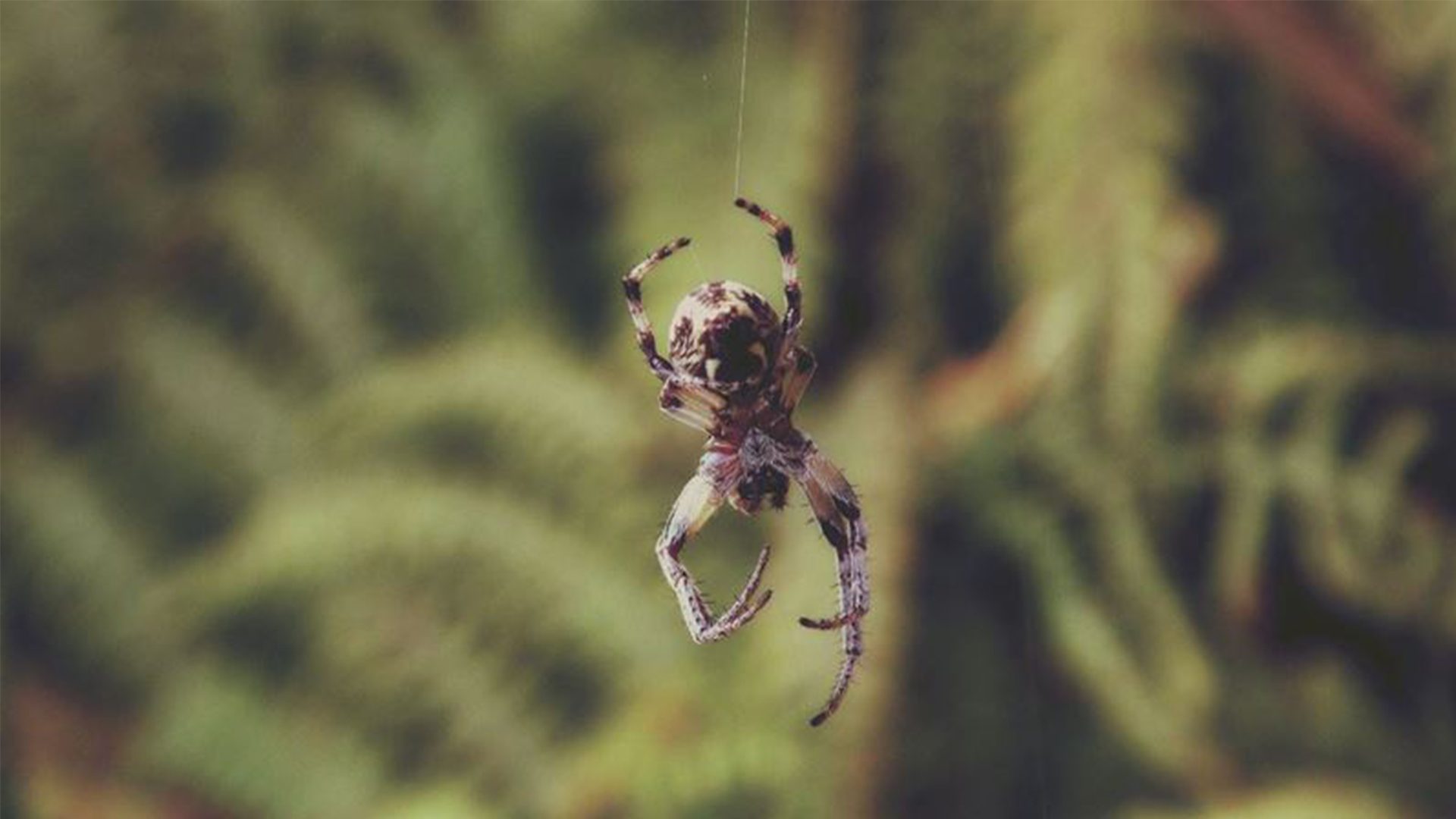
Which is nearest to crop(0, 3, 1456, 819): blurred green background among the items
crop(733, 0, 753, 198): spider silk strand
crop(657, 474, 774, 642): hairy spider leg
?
crop(733, 0, 753, 198): spider silk strand

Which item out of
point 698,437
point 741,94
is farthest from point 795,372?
point 698,437

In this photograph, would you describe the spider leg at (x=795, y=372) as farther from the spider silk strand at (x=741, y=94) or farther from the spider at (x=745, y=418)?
the spider silk strand at (x=741, y=94)

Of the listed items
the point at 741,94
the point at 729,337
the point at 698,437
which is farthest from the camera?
the point at 698,437

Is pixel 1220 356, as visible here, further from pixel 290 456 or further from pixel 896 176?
pixel 290 456

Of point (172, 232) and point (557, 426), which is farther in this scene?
point (172, 232)

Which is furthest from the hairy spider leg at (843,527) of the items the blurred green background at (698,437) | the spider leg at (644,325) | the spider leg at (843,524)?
the blurred green background at (698,437)

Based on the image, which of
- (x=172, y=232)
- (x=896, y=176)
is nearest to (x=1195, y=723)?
(x=896, y=176)

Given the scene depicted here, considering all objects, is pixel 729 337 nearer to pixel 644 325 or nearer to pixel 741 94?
pixel 644 325
